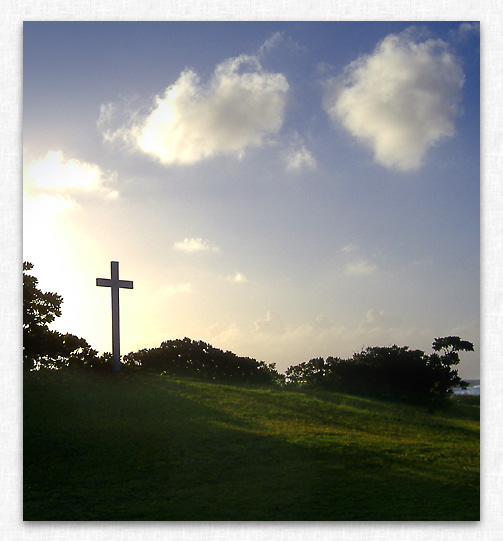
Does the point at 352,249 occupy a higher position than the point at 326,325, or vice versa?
the point at 352,249

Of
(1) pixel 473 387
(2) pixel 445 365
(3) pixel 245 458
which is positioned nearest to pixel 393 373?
(2) pixel 445 365

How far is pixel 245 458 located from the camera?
667cm

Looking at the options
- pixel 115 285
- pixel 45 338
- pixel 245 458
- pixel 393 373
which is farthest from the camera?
pixel 45 338

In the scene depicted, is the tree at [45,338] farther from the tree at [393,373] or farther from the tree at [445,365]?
the tree at [445,365]

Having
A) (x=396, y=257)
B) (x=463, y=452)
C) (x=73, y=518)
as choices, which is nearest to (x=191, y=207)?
(x=396, y=257)

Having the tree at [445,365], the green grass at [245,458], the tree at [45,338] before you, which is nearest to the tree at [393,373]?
the tree at [445,365]

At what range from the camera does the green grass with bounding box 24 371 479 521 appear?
5953mm

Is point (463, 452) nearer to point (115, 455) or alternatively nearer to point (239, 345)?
point (239, 345)

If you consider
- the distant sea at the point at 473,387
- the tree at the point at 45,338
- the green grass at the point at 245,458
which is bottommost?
the green grass at the point at 245,458

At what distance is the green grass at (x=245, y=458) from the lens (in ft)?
19.5

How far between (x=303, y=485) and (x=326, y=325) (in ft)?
5.36

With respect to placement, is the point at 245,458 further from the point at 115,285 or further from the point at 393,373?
the point at 115,285

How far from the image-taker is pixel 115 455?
21.8ft

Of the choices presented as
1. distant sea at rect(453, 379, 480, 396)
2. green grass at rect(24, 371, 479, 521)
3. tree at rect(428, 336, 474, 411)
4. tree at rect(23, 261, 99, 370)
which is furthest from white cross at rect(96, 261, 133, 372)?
distant sea at rect(453, 379, 480, 396)
